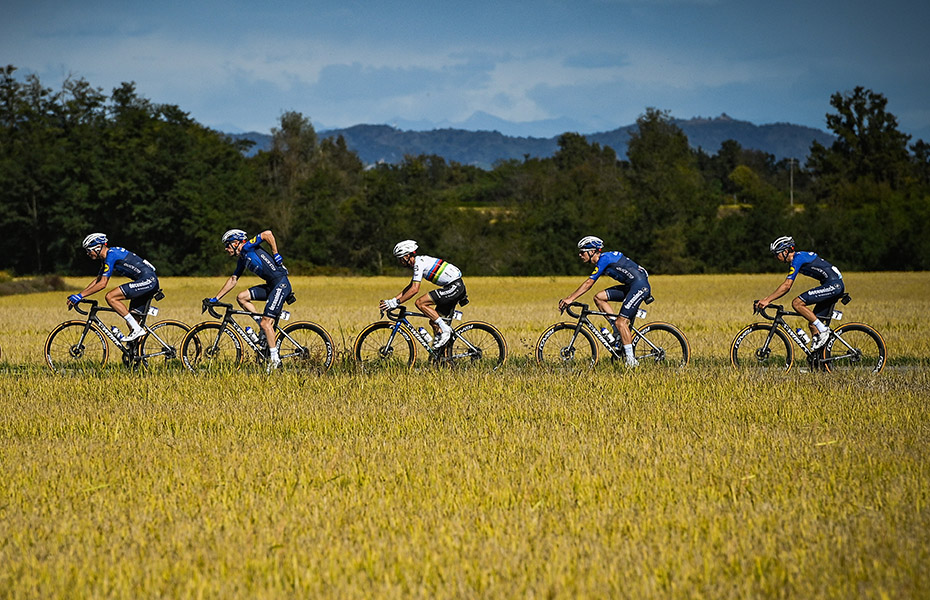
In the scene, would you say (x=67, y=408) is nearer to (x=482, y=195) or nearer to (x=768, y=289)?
(x=768, y=289)

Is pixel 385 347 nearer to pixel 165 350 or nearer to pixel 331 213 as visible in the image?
pixel 165 350

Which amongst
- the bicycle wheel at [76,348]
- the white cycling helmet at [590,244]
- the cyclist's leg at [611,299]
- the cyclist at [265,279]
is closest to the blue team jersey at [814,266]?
the cyclist's leg at [611,299]

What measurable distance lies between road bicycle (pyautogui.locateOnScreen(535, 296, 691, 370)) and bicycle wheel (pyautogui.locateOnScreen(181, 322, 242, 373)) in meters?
4.37

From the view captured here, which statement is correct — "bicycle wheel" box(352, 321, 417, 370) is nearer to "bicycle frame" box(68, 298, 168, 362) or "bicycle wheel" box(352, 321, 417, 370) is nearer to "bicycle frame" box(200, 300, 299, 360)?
"bicycle frame" box(200, 300, 299, 360)

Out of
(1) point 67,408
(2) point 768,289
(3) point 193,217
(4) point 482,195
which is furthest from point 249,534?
(4) point 482,195

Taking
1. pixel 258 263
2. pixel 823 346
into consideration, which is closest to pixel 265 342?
pixel 258 263

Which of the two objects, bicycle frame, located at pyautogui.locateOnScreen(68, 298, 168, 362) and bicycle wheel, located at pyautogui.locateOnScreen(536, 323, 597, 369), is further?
bicycle frame, located at pyautogui.locateOnScreen(68, 298, 168, 362)

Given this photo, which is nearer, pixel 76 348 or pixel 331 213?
pixel 76 348

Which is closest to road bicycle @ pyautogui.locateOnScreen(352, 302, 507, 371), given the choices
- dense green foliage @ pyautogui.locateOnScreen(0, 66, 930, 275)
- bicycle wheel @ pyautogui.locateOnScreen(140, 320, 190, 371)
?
bicycle wheel @ pyautogui.locateOnScreen(140, 320, 190, 371)

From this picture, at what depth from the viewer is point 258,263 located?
502 inches

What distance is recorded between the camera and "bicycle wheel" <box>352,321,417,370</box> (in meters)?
13.0

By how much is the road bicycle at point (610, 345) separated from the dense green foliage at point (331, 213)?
49078mm

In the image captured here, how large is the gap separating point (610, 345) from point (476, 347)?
1911mm

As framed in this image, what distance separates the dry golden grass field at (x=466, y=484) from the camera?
17.1 ft
